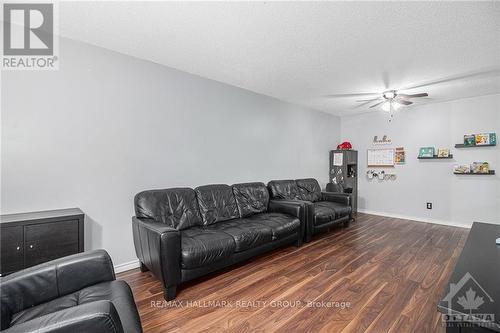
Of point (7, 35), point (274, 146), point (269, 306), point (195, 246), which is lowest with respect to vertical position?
point (269, 306)

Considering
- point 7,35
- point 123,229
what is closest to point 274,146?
point 123,229

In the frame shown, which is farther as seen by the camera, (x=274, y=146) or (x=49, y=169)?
(x=274, y=146)

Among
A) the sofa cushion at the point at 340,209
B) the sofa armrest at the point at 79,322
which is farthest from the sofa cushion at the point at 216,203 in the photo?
the sofa armrest at the point at 79,322

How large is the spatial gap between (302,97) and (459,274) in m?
3.67

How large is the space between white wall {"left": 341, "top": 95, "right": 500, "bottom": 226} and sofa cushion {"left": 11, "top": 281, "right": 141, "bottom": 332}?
5.75m

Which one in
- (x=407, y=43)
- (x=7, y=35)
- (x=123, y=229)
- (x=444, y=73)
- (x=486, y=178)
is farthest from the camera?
(x=486, y=178)

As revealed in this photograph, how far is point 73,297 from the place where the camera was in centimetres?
137

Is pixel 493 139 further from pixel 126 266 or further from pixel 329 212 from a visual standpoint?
pixel 126 266

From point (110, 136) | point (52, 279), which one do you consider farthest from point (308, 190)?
point (52, 279)

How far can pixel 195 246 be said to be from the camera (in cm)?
219

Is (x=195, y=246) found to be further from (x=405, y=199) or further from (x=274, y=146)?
(x=405, y=199)

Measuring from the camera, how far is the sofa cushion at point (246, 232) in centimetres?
254

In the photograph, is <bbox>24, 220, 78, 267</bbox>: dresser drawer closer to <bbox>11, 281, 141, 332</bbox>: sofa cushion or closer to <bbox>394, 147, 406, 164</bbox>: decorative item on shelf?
<bbox>11, 281, 141, 332</bbox>: sofa cushion

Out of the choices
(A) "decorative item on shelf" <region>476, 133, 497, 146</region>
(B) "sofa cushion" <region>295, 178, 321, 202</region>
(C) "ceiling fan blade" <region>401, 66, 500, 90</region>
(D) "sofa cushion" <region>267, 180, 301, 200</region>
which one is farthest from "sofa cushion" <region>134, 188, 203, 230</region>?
(A) "decorative item on shelf" <region>476, 133, 497, 146</region>
